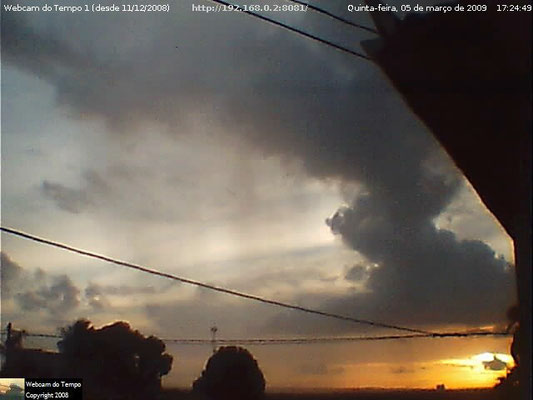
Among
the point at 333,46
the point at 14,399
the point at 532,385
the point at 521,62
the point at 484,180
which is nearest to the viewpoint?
the point at 532,385

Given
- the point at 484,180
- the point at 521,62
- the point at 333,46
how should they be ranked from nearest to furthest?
1. the point at 521,62
2. the point at 484,180
3. the point at 333,46

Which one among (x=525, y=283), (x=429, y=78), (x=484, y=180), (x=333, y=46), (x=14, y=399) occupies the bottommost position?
(x=14, y=399)

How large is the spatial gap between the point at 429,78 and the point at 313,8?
34.5 inches

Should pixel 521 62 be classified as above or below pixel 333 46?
below

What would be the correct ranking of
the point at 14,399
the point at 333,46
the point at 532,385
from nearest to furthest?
the point at 532,385 → the point at 14,399 → the point at 333,46

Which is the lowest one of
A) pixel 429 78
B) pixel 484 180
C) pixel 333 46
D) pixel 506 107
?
pixel 484 180

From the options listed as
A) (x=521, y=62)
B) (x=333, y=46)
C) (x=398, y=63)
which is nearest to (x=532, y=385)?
(x=521, y=62)

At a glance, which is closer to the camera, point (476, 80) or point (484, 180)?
point (476, 80)

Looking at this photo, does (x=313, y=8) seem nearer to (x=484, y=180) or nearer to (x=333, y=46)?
(x=333, y=46)

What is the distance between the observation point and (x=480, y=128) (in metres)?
3.62

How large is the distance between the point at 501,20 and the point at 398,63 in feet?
1.90

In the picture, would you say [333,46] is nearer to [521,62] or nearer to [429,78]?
[429,78]

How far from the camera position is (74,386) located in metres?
3.53

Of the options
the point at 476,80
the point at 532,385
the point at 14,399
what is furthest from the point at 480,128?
the point at 14,399
